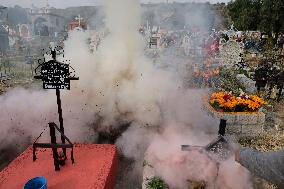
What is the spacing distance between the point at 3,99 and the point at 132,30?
18.1ft

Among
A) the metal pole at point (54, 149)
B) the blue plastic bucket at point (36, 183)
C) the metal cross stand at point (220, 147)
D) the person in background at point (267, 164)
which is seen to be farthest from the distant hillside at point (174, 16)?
the person in background at point (267, 164)

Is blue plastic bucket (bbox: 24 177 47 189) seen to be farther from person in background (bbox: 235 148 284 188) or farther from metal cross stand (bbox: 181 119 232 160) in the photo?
person in background (bbox: 235 148 284 188)

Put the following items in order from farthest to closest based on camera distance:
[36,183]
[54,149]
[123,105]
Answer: [123,105], [54,149], [36,183]

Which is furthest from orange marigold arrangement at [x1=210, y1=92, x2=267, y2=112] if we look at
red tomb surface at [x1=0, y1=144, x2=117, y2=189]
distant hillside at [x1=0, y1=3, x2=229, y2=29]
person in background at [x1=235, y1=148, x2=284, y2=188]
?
distant hillside at [x1=0, y1=3, x2=229, y2=29]

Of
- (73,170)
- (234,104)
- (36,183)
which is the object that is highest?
(234,104)

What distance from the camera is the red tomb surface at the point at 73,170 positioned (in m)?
6.06

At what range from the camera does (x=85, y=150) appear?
24.3 ft

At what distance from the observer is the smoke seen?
791 centimetres

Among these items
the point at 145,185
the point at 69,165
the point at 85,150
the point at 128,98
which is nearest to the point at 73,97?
the point at 128,98

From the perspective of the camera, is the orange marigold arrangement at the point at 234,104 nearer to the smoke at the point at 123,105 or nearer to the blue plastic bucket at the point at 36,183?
the smoke at the point at 123,105

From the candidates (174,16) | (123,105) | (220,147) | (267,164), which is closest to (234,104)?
(123,105)

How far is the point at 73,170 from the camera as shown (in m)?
6.49

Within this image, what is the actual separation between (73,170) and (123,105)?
319 centimetres

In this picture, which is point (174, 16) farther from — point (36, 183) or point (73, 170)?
point (36, 183)
